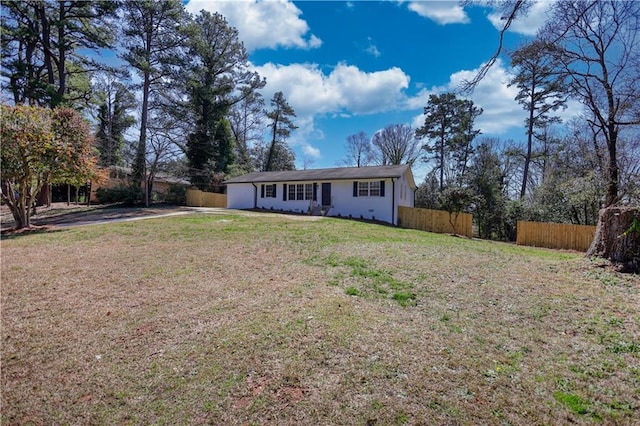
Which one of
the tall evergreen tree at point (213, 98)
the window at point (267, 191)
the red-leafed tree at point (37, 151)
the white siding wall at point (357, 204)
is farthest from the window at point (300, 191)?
the red-leafed tree at point (37, 151)

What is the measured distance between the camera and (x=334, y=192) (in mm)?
20625

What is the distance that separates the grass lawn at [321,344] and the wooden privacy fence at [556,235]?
9.46 m

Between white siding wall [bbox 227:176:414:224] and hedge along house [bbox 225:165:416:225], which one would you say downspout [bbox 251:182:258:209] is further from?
white siding wall [bbox 227:176:414:224]

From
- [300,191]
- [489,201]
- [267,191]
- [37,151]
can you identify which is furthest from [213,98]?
[489,201]

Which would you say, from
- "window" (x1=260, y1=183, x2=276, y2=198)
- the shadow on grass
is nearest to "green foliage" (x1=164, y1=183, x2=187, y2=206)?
"window" (x1=260, y1=183, x2=276, y2=198)

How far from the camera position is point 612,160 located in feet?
36.6

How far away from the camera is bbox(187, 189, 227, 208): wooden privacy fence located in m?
26.4

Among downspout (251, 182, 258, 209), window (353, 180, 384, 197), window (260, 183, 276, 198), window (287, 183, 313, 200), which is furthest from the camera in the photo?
downspout (251, 182, 258, 209)

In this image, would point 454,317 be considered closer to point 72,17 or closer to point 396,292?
point 396,292

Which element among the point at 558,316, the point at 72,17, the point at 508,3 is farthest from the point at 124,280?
the point at 72,17

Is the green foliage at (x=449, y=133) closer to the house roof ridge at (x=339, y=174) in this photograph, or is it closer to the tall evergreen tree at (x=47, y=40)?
the house roof ridge at (x=339, y=174)

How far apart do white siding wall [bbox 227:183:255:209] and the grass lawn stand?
1684cm

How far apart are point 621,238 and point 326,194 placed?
15578 mm

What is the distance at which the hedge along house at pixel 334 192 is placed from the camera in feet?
62.5
